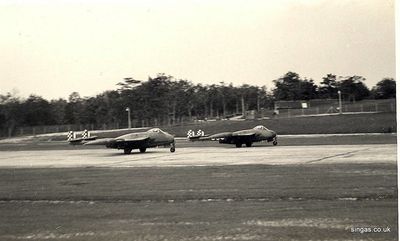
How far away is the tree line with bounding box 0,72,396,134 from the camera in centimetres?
9281

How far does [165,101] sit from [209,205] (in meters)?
104

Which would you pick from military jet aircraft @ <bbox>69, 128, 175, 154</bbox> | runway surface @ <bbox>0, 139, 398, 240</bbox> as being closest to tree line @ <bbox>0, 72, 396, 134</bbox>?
military jet aircraft @ <bbox>69, 128, 175, 154</bbox>

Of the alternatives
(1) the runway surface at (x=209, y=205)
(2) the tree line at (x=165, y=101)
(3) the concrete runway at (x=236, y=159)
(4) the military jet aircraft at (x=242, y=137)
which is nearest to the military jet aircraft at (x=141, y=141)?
(3) the concrete runway at (x=236, y=159)

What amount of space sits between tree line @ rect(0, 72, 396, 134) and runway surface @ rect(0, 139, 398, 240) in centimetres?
5768

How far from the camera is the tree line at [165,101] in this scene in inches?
3654

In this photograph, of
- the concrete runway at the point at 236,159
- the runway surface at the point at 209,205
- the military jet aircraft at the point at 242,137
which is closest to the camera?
the runway surface at the point at 209,205

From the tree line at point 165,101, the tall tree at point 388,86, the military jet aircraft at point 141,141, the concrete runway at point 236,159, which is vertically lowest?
the concrete runway at point 236,159

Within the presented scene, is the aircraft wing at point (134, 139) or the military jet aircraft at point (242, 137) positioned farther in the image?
the military jet aircraft at point (242, 137)

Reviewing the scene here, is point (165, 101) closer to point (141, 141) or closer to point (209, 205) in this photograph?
point (141, 141)

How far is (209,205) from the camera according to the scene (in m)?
11.9

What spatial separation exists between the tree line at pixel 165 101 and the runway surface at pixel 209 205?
2271 inches

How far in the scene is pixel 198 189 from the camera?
1459cm

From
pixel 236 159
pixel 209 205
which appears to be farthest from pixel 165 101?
pixel 209 205

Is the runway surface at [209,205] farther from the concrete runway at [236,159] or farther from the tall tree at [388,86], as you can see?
the concrete runway at [236,159]
